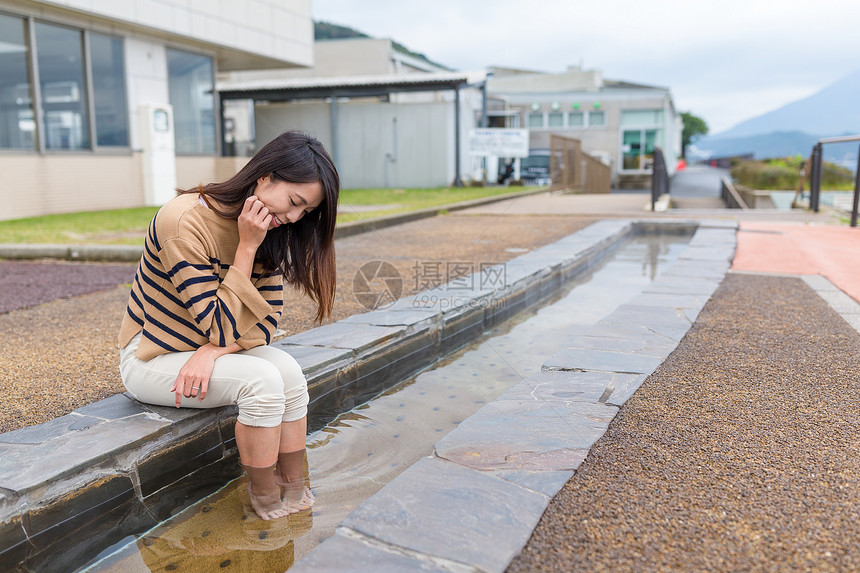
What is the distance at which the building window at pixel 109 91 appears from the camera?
11.9 metres

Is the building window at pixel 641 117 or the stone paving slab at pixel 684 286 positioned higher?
the building window at pixel 641 117

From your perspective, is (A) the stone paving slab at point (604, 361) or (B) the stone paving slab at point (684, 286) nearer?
(A) the stone paving slab at point (604, 361)

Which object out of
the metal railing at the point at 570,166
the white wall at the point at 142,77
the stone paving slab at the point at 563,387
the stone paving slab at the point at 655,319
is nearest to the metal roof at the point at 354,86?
the white wall at the point at 142,77

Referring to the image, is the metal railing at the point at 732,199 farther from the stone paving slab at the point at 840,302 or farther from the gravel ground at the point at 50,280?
the gravel ground at the point at 50,280

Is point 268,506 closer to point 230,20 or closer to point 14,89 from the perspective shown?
point 14,89

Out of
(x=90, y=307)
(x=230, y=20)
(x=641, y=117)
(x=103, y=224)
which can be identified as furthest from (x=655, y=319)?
(x=641, y=117)

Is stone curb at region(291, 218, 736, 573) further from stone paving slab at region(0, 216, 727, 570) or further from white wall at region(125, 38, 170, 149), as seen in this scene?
white wall at region(125, 38, 170, 149)

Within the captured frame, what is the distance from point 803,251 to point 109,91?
11579 millimetres

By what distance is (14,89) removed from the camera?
34.2ft

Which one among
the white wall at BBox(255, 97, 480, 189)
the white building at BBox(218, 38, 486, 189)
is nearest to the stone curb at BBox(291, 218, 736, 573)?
the white building at BBox(218, 38, 486, 189)

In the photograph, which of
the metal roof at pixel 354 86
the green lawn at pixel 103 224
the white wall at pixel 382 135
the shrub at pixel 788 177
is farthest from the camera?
the shrub at pixel 788 177

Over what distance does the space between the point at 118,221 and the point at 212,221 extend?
27.5 feet

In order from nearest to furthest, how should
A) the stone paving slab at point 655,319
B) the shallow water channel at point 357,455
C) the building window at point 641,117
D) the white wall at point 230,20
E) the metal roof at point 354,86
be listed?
the shallow water channel at point 357,455, the stone paving slab at point 655,319, the white wall at point 230,20, the metal roof at point 354,86, the building window at point 641,117

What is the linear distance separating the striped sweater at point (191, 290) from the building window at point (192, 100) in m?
13.1
